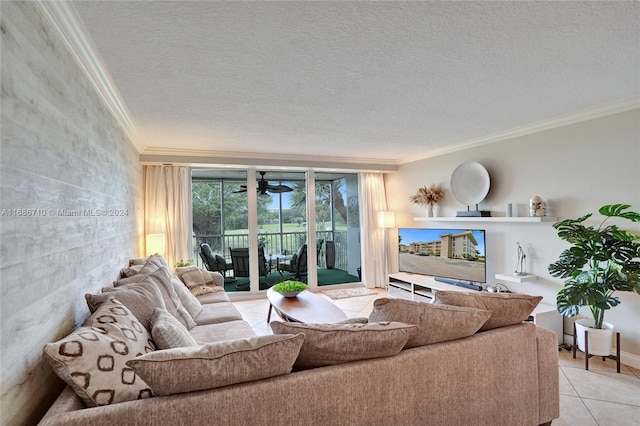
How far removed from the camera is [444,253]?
4.78 metres

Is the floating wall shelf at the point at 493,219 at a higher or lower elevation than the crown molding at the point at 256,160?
lower

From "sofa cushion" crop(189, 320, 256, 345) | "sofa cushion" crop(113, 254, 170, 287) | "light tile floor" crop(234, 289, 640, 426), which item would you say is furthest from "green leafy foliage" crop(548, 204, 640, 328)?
"sofa cushion" crop(113, 254, 170, 287)

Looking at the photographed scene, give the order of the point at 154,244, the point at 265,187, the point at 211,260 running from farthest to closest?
1. the point at 265,187
2. the point at 211,260
3. the point at 154,244

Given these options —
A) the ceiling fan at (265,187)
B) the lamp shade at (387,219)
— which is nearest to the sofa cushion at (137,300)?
the ceiling fan at (265,187)

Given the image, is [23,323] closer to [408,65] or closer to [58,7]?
[58,7]

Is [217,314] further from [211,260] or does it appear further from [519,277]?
[519,277]

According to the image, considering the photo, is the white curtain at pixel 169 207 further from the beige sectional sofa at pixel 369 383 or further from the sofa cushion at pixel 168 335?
the sofa cushion at pixel 168 335

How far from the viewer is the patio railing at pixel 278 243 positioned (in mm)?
5383

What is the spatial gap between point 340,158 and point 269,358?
15.2 feet

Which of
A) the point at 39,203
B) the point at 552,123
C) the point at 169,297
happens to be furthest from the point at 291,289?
the point at 552,123

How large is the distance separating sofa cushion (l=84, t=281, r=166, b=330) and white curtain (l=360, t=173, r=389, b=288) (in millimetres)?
4381

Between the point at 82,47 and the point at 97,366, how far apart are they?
5.52ft

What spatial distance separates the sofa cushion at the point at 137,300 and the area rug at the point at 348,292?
12.0 feet

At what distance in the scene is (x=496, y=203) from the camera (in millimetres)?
4254
